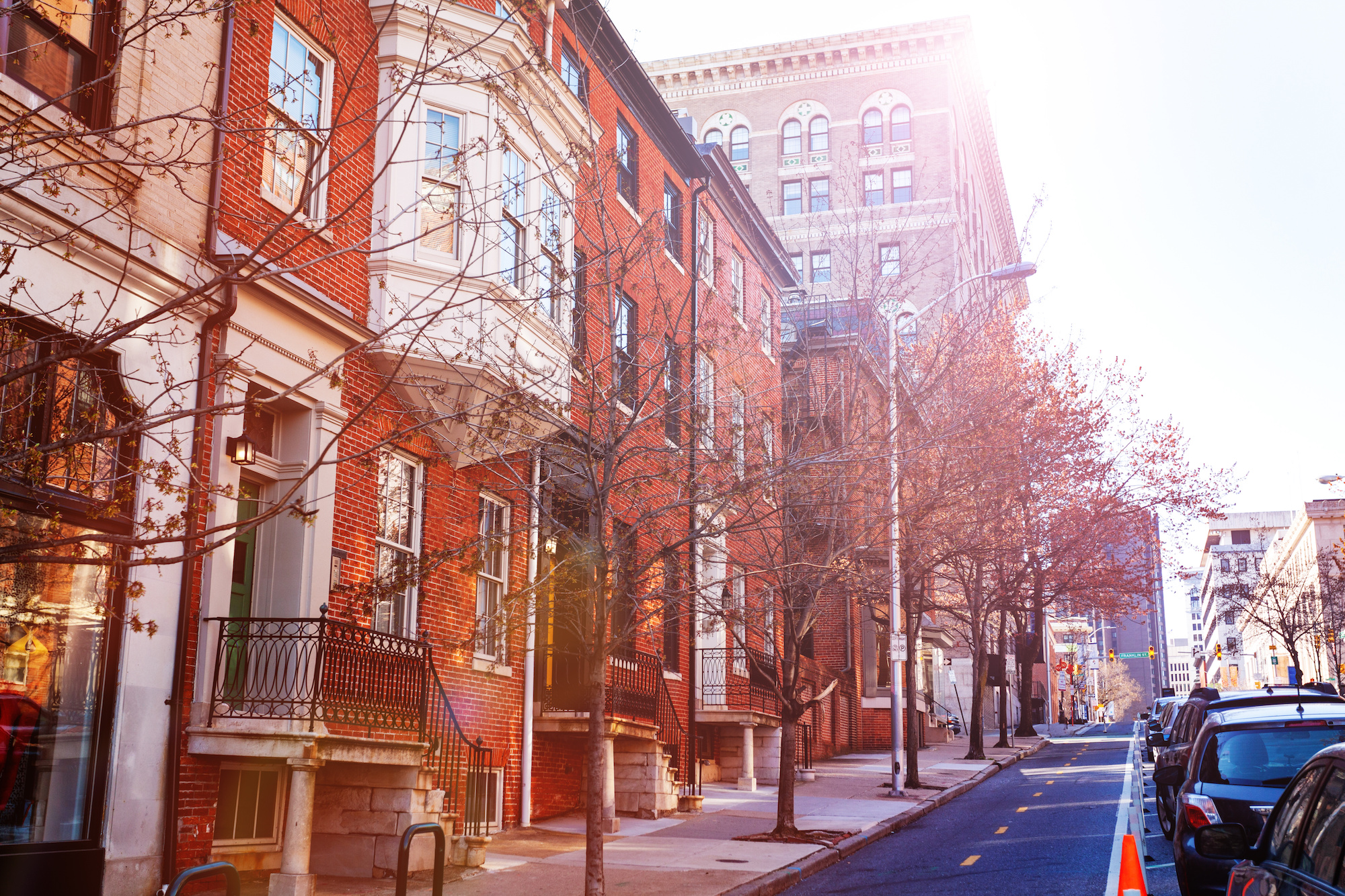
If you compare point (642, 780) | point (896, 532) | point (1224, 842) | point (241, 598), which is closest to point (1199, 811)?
point (1224, 842)

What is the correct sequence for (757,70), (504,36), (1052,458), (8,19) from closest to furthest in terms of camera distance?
(8,19) < (504,36) < (1052,458) < (757,70)

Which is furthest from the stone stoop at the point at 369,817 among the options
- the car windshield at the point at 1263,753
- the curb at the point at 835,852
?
the car windshield at the point at 1263,753

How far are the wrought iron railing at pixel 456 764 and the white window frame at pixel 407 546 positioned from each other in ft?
2.03

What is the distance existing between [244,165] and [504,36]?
434cm

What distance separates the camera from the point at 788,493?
56.2 feet

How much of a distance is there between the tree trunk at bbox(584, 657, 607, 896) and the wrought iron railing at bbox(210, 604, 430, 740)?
2.09 m

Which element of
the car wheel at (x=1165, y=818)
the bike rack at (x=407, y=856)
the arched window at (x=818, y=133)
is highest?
the arched window at (x=818, y=133)

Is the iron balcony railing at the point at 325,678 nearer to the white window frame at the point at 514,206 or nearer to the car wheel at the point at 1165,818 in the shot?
the white window frame at the point at 514,206

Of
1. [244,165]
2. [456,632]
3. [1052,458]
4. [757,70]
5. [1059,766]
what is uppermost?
[757,70]

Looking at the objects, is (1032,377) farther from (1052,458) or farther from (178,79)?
(178,79)

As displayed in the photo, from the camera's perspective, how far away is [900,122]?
54.9 metres

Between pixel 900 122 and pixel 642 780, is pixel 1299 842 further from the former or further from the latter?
pixel 900 122

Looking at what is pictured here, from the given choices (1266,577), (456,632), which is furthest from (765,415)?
(1266,577)

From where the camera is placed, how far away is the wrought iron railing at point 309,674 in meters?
11.0
